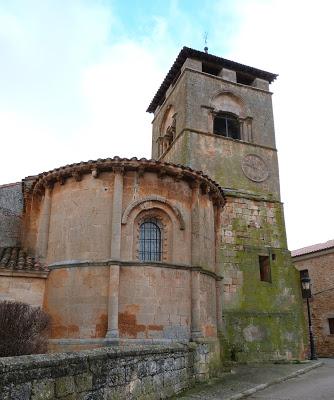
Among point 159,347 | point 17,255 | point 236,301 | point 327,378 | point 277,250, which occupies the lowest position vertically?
point 327,378

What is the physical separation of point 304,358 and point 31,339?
13803 mm

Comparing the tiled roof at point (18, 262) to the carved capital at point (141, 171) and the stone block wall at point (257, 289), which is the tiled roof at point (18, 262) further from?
the stone block wall at point (257, 289)

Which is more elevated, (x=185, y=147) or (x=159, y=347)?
(x=185, y=147)

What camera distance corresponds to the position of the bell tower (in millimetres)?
17359

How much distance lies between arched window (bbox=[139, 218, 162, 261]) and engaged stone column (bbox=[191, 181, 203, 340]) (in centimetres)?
103

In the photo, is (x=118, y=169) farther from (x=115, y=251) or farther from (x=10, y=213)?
(x=10, y=213)

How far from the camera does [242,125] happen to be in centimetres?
2234

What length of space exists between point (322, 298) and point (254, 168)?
34.5 feet

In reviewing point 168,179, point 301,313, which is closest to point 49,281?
point 168,179

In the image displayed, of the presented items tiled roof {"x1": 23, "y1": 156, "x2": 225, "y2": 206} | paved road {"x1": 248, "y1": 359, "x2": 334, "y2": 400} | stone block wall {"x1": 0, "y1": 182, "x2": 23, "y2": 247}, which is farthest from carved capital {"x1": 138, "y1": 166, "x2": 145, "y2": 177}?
paved road {"x1": 248, "y1": 359, "x2": 334, "y2": 400}

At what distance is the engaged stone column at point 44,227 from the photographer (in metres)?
12.5

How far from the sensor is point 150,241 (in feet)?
40.3

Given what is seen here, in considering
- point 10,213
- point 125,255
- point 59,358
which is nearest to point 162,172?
point 125,255

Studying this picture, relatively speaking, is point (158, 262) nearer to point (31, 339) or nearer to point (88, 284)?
point (88, 284)
